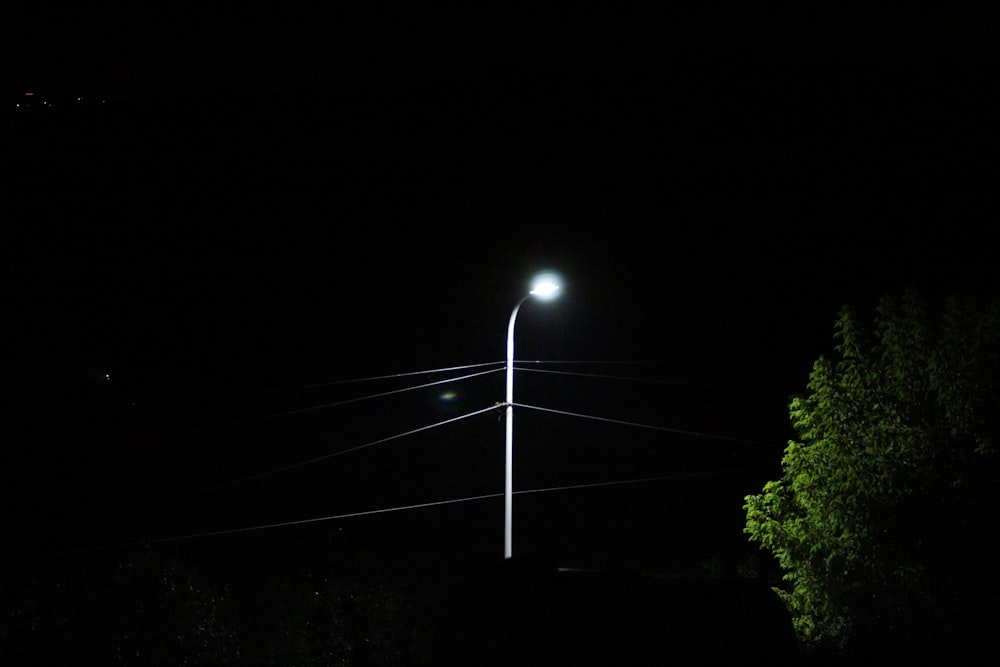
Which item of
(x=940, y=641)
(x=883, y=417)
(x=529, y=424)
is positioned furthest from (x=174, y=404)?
(x=940, y=641)

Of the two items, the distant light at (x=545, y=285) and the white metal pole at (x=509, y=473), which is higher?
the distant light at (x=545, y=285)

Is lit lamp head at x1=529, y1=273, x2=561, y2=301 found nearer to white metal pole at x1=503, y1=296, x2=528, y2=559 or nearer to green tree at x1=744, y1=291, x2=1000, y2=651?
white metal pole at x1=503, y1=296, x2=528, y2=559

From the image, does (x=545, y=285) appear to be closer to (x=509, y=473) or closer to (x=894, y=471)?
(x=509, y=473)

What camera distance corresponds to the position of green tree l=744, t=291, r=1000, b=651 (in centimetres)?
1400

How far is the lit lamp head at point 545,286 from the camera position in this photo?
1571 centimetres

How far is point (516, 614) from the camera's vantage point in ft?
16.8

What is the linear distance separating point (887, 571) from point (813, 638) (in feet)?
6.00

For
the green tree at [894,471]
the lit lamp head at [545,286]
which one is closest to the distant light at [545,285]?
the lit lamp head at [545,286]

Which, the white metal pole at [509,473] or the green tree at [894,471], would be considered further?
the white metal pole at [509,473]

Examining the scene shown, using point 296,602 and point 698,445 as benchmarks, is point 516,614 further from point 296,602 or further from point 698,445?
point 698,445

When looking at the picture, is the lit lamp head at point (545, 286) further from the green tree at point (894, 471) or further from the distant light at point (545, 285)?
the green tree at point (894, 471)

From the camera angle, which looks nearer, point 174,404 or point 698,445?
point 174,404

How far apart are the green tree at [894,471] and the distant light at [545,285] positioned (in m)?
4.33

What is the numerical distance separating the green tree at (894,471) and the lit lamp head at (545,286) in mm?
4336
